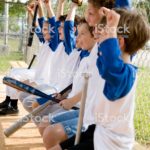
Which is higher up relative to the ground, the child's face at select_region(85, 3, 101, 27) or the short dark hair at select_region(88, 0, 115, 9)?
the short dark hair at select_region(88, 0, 115, 9)

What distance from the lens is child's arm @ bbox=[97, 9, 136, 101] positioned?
1.53 metres

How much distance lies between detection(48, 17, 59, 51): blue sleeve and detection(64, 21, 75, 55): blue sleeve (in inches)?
15.9

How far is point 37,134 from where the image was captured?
355cm

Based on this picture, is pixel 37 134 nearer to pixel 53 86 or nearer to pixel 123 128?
pixel 53 86

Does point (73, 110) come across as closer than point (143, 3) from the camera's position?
Yes

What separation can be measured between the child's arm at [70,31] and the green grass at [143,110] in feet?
2.40

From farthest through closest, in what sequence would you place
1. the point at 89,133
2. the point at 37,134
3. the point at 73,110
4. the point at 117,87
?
the point at 37,134 → the point at 73,110 → the point at 89,133 → the point at 117,87

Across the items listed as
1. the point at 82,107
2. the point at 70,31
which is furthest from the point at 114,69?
the point at 70,31

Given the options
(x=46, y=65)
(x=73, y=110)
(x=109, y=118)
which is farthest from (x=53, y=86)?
(x=109, y=118)

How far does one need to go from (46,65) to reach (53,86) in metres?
0.57

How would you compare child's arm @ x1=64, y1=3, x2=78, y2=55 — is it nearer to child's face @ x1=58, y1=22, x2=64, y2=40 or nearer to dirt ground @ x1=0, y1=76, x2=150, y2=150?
child's face @ x1=58, y1=22, x2=64, y2=40

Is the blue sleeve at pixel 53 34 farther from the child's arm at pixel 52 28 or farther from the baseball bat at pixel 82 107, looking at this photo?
the baseball bat at pixel 82 107

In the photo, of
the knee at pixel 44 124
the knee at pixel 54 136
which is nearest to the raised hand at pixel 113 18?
the knee at pixel 54 136

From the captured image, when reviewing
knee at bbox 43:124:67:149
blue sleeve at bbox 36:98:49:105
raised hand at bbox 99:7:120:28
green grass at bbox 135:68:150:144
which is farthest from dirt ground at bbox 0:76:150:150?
raised hand at bbox 99:7:120:28
